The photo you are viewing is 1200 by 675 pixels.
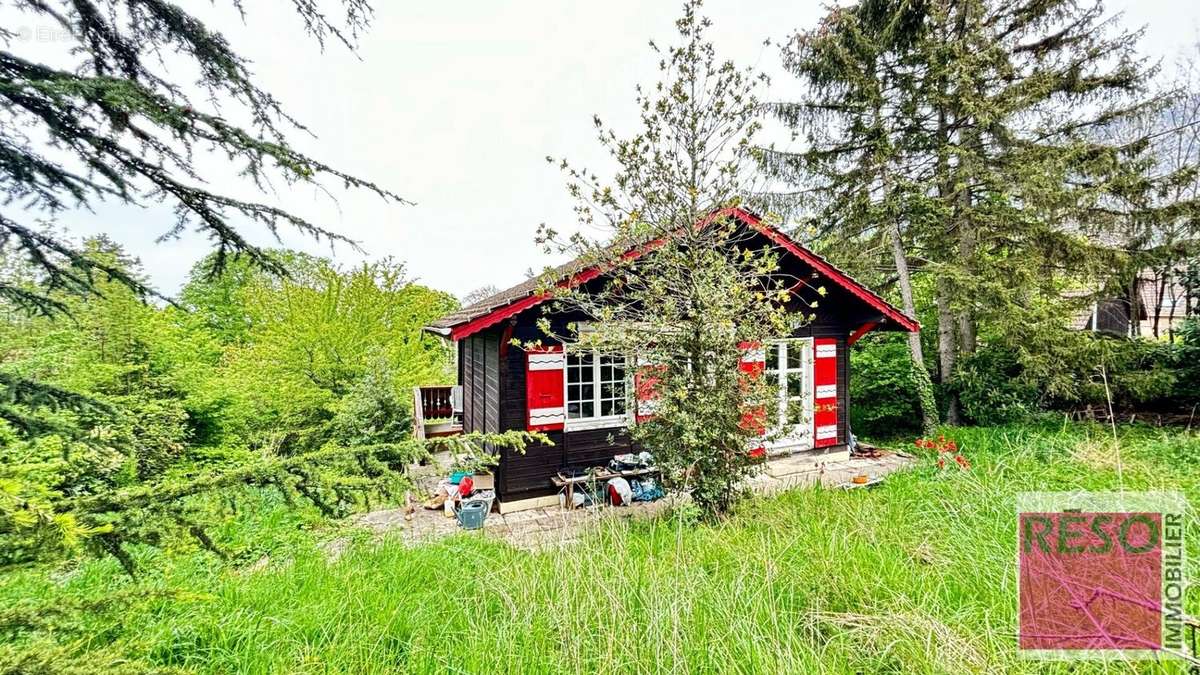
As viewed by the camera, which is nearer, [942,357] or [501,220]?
[942,357]

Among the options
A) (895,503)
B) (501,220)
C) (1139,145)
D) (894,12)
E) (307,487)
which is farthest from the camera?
(501,220)

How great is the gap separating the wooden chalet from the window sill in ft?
0.05

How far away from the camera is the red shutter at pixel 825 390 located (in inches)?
330

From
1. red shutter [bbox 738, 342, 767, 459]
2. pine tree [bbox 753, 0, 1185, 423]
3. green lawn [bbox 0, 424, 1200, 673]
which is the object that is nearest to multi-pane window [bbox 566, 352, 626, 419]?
red shutter [bbox 738, 342, 767, 459]

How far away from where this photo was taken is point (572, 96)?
8.47m

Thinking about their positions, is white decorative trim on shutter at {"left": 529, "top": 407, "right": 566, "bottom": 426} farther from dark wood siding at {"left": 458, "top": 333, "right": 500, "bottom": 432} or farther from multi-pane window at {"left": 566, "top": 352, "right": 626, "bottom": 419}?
dark wood siding at {"left": 458, "top": 333, "right": 500, "bottom": 432}

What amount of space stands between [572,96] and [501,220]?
15.5 meters

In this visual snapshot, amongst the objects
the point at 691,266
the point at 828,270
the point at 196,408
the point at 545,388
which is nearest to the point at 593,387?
the point at 545,388

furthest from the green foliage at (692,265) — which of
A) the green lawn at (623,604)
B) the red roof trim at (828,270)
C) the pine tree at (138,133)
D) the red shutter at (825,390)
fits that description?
the red shutter at (825,390)

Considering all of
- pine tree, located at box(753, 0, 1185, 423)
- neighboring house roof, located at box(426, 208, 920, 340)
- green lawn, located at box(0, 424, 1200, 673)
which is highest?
pine tree, located at box(753, 0, 1185, 423)

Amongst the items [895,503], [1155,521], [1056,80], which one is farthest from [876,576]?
[1056,80]

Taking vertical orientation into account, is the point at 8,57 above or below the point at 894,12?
below

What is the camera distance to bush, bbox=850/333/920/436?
35.4ft

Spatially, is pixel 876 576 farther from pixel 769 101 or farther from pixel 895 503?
pixel 769 101
